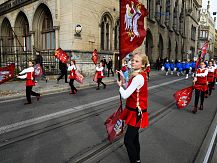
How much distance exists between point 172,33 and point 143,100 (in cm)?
4274

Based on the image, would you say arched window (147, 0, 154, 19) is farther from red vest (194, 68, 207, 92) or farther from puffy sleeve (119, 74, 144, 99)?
puffy sleeve (119, 74, 144, 99)

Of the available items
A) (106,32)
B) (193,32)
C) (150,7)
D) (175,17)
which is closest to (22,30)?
(106,32)

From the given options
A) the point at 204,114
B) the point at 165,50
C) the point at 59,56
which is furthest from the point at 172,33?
the point at 204,114

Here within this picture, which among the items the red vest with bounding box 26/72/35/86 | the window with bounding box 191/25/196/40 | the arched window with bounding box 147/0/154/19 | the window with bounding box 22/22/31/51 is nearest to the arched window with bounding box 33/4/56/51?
the window with bounding box 22/22/31/51

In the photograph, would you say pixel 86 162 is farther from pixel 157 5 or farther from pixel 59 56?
pixel 157 5

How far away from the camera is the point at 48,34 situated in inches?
834

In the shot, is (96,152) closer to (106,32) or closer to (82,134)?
(82,134)

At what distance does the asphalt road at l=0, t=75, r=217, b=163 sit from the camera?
3744 millimetres

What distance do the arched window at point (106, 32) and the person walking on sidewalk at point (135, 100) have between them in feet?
63.6

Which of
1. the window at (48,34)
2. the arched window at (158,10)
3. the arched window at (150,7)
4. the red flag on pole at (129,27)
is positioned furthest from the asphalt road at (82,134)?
the arched window at (158,10)

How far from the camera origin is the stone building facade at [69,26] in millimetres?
17750

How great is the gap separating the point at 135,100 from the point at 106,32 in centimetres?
2018

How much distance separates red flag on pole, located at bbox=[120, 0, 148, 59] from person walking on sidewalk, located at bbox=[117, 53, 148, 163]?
2.40 ft

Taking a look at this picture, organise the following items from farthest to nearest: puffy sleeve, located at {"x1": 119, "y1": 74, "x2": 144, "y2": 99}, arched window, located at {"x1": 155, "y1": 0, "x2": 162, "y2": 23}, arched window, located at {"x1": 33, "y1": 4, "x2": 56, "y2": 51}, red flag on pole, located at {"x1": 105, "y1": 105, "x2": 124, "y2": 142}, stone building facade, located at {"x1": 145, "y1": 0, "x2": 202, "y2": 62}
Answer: arched window, located at {"x1": 155, "y1": 0, "x2": 162, "y2": 23} → stone building facade, located at {"x1": 145, "y1": 0, "x2": 202, "y2": 62} → arched window, located at {"x1": 33, "y1": 4, "x2": 56, "y2": 51} → red flag on pole, located at {"x1": 105, "y1": 105, "x2": 124, "y2": 142} → puffy sleeve, located at {"x1": 119, "y1": 74, "x2": 144, "y2": 99}
